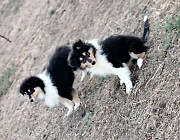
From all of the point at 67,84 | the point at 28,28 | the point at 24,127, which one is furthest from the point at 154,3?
the point at 28,28

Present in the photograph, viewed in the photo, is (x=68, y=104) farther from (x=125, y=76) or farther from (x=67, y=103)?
(x=125, y=76)

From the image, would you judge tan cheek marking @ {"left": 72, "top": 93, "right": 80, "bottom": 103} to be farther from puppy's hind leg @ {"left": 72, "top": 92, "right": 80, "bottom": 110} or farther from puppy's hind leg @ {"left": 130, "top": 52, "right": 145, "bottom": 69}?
puppy's hind leg @ {"left": 130, "top": 52, "right": 145, "bottom": 69}

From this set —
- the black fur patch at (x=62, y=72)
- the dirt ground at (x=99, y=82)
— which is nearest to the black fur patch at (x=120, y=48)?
the dirt ground at (x=99, y=82)

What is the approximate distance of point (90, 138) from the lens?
6117 millimetres

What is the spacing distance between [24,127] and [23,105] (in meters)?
0.90

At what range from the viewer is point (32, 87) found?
6.71m

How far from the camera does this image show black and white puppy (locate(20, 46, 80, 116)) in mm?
6770

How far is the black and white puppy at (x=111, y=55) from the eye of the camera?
19.4ft

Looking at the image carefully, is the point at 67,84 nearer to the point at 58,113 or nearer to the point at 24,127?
the point at 58,113

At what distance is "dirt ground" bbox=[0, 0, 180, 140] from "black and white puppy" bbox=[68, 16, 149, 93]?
7.7 inches

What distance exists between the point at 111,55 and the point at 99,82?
1.09 meters

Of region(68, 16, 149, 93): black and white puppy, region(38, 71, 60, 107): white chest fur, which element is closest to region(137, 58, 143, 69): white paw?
region(68, 16, 149, 93): black and white puppy

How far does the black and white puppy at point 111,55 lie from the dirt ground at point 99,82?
0.64 ft

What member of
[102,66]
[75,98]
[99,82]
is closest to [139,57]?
[102,66]
